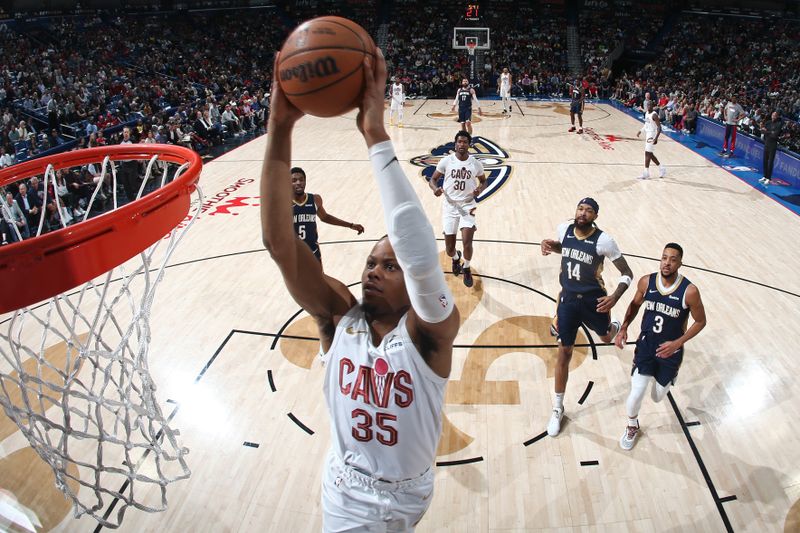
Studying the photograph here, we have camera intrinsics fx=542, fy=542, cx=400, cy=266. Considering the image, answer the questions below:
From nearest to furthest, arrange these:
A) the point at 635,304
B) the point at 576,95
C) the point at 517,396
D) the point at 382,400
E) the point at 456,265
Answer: the point at 382,400, the point at 635,304, the point at 517,396, the point at 456,265, the point at 576,95

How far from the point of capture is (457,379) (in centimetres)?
523

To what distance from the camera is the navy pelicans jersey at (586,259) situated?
439 cm

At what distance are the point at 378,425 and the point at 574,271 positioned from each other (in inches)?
113

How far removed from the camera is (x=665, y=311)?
398cm

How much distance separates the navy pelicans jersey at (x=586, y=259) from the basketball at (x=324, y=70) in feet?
10.3

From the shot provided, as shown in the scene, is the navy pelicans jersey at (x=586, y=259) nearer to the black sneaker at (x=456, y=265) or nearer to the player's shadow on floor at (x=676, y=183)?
the black sneaker at (x=456, y=265)

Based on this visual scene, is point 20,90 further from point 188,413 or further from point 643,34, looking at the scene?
point 643,34

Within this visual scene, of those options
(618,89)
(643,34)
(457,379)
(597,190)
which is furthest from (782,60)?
(457,379)

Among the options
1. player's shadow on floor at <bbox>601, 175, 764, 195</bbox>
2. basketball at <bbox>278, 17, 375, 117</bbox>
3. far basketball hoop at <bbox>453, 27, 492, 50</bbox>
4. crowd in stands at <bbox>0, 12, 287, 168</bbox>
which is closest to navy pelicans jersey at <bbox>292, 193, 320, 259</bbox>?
basketball at <bbox>278, 17, 375, 117</bbox>

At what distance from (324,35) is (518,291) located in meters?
5.53

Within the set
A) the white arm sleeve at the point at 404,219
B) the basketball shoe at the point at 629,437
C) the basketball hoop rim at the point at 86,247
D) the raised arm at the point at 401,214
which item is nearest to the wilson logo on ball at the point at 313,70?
the raised arm at the point at 401,214

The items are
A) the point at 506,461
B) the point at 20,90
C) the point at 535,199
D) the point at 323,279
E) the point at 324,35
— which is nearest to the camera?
the point at 324,35

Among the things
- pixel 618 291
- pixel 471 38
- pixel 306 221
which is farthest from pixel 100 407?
pixel 471 38

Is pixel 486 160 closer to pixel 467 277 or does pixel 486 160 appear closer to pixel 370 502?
pixel 467 277
